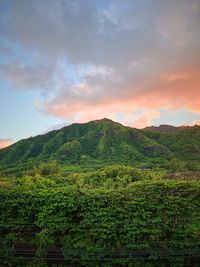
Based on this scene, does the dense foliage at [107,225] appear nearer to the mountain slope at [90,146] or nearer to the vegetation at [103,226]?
the vegetation at [103,226]

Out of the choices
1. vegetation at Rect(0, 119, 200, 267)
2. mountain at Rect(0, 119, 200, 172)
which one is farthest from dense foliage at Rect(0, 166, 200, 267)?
mountain at Rect(0, 119, 200, 172)

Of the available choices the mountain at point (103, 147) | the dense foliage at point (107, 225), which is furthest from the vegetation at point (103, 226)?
the mountain at point (103, 147)

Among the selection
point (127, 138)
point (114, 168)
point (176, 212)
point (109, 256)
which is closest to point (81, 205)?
point (109, 256)

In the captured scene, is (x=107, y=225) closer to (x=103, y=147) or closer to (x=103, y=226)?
(x=103, y=226)

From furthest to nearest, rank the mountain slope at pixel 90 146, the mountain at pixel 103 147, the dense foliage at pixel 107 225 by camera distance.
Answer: the mountain slope at pixel 90 146
the mountain at pixel 103 147
the dense foliage at pixel 107 225

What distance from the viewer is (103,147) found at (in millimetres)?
101625

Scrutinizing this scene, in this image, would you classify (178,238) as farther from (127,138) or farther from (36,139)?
(36,139)

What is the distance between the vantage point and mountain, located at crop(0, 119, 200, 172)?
88438 mm

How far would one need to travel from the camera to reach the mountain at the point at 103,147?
88.4 m

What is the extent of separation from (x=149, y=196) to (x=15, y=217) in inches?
173

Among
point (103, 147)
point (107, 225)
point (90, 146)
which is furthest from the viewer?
point (90, 146)

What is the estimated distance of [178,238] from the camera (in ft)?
28.3

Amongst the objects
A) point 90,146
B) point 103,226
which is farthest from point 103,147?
point 103,226

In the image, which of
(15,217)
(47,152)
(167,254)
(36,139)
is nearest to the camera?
(167,254)
